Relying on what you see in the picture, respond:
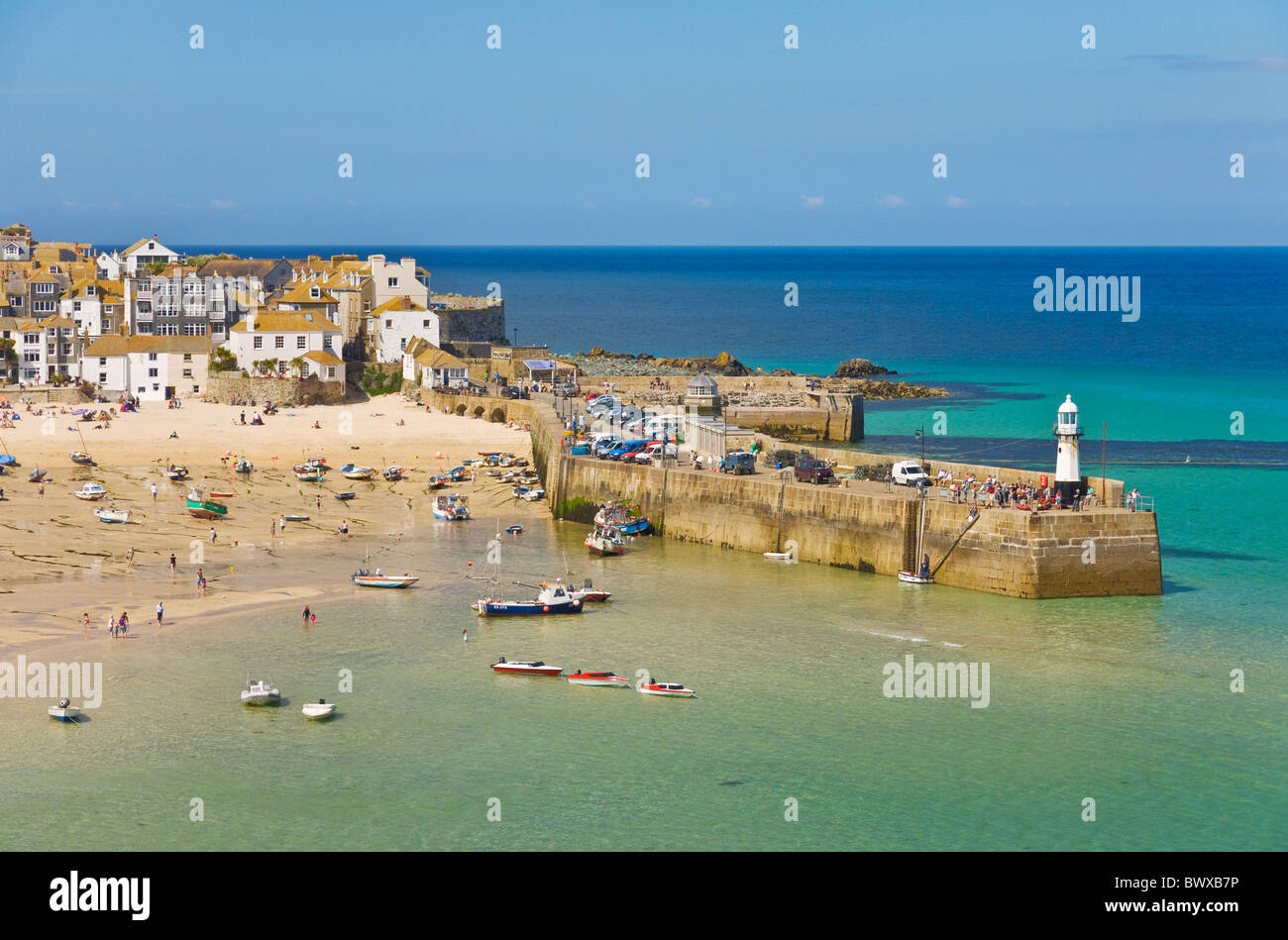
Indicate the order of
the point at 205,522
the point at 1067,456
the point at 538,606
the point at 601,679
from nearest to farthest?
the point at 601,679
the point at 538,606
the point at 1067,456
the point at 205,522

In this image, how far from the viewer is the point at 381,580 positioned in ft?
128

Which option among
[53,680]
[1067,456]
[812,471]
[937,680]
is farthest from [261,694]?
[1067,456]

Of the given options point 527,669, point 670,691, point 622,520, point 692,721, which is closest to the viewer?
point 692,721

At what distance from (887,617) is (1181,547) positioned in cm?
1241

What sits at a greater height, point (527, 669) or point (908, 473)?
point (908, 473)

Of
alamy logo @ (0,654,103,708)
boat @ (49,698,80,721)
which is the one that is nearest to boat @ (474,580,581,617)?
alamy logo @ (0,654,103,708)

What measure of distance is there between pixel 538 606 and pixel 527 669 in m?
4.87

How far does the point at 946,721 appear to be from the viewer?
2955 cm

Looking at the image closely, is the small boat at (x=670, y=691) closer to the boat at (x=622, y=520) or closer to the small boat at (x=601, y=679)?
the small boat at (x=601, y=679)

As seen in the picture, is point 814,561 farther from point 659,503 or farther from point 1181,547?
point 1181,547

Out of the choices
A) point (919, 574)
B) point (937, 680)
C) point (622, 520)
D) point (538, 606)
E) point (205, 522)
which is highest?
point (622, 520)

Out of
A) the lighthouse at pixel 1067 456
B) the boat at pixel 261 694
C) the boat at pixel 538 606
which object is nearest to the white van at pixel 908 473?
the lighthouse at pixel 1067 456

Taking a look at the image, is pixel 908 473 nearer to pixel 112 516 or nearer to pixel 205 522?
pixel 205 522
